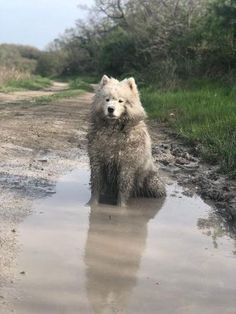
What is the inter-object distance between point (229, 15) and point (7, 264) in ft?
55.8

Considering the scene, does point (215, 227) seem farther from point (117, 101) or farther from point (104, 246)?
point (117, 101)

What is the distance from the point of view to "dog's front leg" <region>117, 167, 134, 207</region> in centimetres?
665

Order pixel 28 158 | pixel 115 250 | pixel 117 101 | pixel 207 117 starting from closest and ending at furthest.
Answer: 1. pixel 115 250
2. pixel 117 101
3. pixel 28 158
4. pixel 207 117

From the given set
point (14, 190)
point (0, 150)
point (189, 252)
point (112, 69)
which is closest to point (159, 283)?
point (189, 252)

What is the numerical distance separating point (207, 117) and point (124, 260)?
7.75 m

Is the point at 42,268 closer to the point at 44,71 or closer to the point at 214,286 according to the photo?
the point at 214,286

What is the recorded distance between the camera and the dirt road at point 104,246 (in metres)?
3.87

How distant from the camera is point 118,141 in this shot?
6668mm

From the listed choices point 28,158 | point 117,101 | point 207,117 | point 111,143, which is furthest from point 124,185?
point 207,117

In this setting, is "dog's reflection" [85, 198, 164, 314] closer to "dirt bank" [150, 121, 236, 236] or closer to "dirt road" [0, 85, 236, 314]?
"dirt road" [0, 85, 236, 314]

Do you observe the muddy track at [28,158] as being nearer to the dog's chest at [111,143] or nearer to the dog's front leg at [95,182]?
the dog's front leg at [95,182]

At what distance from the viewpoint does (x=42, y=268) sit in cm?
432

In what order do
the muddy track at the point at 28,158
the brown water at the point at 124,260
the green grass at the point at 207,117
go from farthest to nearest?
the green grass at the point at 207,117
the muddy track at the point at 28,158
the brown water at the point at 124,260

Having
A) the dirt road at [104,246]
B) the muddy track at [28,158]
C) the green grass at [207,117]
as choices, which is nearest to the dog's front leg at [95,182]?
Result: the dirt road at [104,246]
